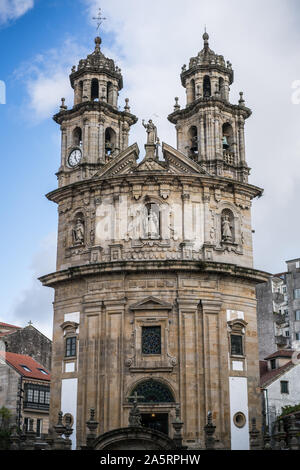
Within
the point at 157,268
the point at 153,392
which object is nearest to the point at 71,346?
the point at 153,392

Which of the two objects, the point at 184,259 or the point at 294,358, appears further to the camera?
the point at 294,358

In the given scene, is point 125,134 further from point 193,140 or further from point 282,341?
point 282,341

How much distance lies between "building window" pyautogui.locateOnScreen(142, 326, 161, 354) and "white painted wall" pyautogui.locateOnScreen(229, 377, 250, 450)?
3.90m

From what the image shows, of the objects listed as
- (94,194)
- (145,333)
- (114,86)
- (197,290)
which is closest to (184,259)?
(197,290)

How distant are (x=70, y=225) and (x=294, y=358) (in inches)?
671

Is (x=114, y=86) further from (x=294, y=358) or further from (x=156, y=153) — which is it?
(x=294, y=358)

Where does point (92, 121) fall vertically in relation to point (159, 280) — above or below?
above

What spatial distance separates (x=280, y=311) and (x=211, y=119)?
88.5 feet

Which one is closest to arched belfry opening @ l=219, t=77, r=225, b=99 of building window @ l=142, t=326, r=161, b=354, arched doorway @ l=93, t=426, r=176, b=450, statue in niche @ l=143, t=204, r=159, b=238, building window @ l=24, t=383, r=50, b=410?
statue in niche @ l=143, t=204, r=159, b=238

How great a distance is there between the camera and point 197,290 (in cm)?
3453

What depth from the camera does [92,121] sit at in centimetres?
4009

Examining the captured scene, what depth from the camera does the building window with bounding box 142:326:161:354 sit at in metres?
33.8

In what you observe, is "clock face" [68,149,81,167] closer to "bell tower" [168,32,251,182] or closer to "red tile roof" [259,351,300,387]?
"bell tower" [168,32,251,182]

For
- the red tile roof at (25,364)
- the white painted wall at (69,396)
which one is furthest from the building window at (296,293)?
the white painted wall at (69,396)
